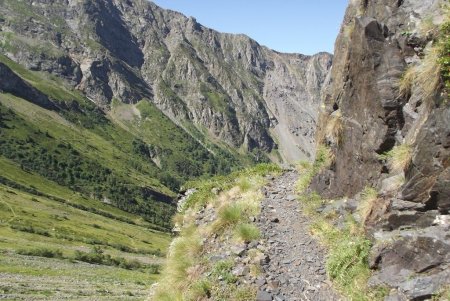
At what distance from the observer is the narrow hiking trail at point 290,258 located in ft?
43.8

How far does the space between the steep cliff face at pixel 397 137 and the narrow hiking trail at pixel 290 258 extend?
6.37 ft

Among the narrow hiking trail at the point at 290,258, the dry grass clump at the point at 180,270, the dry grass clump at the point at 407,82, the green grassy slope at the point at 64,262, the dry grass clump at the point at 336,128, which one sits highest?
the dry grass clump at the point at 407,82

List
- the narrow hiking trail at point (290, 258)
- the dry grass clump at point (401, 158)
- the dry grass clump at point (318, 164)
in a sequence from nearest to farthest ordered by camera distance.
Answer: the dry grass clump at point (401, 158) < the narrow hiking trail at point (290, 258) < the dry grass clump at point (318, 164)

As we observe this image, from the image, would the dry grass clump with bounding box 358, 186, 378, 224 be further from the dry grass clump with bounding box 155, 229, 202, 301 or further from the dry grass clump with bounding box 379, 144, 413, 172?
the dry grass clump with bounding box 155, 229, 202, 301

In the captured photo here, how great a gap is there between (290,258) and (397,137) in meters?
5.62

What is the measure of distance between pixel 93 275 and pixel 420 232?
384ft

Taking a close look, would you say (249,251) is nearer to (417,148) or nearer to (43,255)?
(417,148)

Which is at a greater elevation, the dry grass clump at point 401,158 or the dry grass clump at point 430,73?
the dry grass clump at point 430,73

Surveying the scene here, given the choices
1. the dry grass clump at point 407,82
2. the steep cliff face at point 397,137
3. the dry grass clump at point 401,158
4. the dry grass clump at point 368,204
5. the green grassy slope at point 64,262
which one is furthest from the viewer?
the green grassy slope at point 64,262

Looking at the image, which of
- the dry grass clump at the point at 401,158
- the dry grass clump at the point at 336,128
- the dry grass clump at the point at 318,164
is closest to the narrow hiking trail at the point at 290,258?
the dry grass clump at the point at 318,164

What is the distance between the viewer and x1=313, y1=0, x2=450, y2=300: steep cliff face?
36.8ft

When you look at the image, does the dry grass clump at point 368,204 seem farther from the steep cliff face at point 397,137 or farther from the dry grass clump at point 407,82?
the dry grass clump at point 407,82

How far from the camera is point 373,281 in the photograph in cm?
1182

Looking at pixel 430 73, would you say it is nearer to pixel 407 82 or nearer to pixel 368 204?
pixel 407 82
